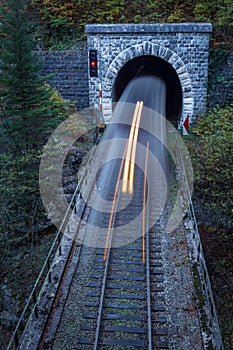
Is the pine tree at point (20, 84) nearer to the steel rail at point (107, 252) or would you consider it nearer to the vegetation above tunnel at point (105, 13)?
the steel rail at point (107, 252)

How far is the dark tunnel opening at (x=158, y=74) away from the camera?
24422 mm

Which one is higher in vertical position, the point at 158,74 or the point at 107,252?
the point at 158,74

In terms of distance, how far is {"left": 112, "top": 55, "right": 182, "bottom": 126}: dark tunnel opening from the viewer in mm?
24422

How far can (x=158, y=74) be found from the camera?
80.1 ft

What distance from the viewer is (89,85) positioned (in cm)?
2148

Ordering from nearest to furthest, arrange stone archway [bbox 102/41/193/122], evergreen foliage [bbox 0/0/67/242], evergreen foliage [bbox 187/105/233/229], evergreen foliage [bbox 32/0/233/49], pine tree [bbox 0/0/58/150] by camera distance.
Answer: evergreen foliage [bbox 187/105/233/229]
evergreen foliage [bbox 0/0/67/242]
pine tree [bbox 0/0/58/150]
stone archway [bbox 102/41/193/122]
evergreen foliage [bbox 32/0/233/49]

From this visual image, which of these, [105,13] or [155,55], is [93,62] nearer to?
[155,55]

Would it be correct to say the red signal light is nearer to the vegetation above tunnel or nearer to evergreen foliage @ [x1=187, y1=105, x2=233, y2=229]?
the vegetation above tunnel

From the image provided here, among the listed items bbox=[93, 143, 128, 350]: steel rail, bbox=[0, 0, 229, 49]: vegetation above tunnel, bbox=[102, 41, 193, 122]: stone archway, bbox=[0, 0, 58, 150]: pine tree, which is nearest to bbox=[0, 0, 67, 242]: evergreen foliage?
bbox=[0, 0, 58, 150]: pine tree

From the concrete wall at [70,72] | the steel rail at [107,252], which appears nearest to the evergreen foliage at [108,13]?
the concrete wall at [70,72]

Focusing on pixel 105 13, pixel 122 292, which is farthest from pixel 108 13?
pixel 122 292

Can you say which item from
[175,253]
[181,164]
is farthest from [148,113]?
[175,253]

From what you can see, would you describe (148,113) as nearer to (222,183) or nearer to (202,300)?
(222,183)

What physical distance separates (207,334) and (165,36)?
622 inches
